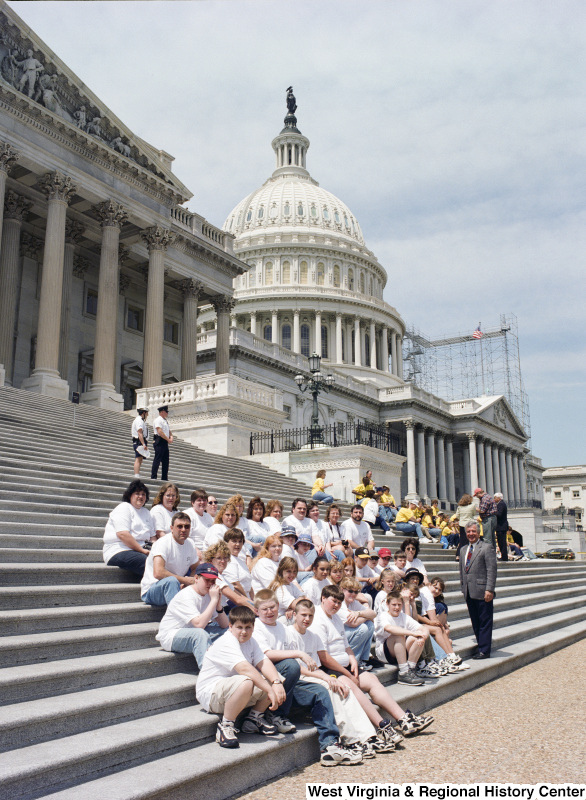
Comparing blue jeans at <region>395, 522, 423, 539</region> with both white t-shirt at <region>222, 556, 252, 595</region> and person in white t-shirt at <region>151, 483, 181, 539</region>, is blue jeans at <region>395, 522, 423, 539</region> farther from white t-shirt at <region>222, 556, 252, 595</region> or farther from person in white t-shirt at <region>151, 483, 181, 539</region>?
white t-shirt at <region>222, 556, 252, 595</region>

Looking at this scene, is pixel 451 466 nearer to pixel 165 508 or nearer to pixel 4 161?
pixel 4 161

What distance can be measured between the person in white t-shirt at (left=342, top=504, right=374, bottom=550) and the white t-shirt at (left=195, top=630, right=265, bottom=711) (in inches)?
255

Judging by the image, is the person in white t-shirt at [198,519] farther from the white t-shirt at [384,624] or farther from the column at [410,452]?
the column at [410,452]

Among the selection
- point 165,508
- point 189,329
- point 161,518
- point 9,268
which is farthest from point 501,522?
point 189,329

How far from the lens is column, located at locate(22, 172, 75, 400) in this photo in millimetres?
24734

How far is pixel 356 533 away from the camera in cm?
1250

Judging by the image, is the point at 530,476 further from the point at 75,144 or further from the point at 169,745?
the point at 169,745

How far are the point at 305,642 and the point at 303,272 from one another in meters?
77.9

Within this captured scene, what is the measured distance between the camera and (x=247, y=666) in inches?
Result: 225

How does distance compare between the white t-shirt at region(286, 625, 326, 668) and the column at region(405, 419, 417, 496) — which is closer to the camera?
the white t-shirt at region(286, 625, 326, 668)

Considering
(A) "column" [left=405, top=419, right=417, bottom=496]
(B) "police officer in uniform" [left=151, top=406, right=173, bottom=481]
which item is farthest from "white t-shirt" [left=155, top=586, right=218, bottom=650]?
(A) "column" [left=405, top=419, right=417, bottom=496]

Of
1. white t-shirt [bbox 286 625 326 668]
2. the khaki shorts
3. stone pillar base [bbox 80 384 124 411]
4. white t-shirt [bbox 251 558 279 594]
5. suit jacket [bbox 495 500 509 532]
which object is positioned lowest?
the khaki shorts

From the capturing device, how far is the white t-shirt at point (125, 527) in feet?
26.3

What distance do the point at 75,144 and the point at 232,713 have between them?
1016 inches
